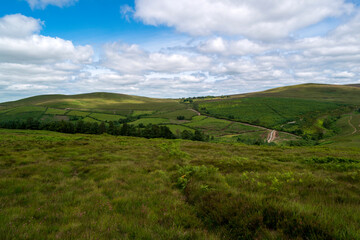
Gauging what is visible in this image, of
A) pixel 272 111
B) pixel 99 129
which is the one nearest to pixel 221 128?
pixel 272 111

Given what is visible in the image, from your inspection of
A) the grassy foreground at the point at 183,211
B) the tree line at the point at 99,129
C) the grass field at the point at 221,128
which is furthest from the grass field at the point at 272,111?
the grassy foreground at the point at 183,211

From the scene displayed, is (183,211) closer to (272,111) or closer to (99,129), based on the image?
(99,129)

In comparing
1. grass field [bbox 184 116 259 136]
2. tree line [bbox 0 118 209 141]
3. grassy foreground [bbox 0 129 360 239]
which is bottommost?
grass field [bbox 184 116 259 136]

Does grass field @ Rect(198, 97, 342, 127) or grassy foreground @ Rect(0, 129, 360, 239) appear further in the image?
grass field @ Rect(198, 97, 342, 127)

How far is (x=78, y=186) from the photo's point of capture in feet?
28.6

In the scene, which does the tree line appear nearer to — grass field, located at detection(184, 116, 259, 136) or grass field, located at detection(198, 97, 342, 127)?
grass field, located at detection(184, 116, 259, 136)

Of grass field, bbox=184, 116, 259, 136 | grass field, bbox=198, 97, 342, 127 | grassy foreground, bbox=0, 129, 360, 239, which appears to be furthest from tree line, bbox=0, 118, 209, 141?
grass field, bbox=198, 97, 342, 127

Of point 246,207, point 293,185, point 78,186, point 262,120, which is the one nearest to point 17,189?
point 78,186

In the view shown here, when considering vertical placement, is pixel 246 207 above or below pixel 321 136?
above

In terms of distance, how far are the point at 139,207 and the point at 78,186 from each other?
4794mm

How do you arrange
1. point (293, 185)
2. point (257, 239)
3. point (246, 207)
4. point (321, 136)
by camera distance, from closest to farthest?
point (257, 239), point (246, 207), point (293, 185), point (321, 136)

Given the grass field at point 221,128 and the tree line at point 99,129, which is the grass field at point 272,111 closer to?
the grass field at point 221,128

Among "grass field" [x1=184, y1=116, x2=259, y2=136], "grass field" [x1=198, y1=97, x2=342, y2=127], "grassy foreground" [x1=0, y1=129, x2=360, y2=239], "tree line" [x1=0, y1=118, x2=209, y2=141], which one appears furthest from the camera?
"grass field" [x1=198, y1=97, x2=342, y2=127]

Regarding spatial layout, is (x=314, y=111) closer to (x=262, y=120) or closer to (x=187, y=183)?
(x=262, y=120)
